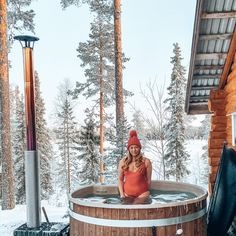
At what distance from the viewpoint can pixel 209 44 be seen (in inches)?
249

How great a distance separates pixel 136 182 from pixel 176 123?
12.5 meters

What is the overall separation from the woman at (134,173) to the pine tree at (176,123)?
12.2m

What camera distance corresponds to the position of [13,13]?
1176 cm

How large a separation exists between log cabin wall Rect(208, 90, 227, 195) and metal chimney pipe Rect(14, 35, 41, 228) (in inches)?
154

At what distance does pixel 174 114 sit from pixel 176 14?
26.8 feet

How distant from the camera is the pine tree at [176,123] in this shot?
16.9 m

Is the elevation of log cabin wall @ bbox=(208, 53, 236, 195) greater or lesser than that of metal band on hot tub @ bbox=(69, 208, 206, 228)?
greater

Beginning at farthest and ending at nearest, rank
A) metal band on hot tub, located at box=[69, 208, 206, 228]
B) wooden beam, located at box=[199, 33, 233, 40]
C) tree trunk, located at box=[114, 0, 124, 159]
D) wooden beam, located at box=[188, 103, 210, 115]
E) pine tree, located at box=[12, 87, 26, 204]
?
pine tree, located at box=[12, 87, 26, 204], tree trunk, located at box=[114, 0, 124, 159], wooden beam, located at box=[188, 103, 210, 115], wooden beam, located at box=[199, 33, 233, 40], metal band on hot tub, located at box=[69, 208, 206, 228]

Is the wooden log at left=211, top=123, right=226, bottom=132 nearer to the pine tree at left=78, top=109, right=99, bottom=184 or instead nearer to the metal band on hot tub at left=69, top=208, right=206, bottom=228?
the metal band on hot tub at left=69, top=208, right=206, bottom=228

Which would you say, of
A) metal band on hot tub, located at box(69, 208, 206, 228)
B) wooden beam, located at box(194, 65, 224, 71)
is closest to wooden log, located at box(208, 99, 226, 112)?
wooden beam, located at box(194, 65, 224, 71)

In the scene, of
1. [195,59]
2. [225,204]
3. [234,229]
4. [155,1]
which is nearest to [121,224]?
[225,204]

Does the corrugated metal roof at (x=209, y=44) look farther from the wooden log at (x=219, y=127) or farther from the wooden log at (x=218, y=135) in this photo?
the wooden log at (x=218, y=135)

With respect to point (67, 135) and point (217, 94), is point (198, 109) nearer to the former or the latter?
point (217, 94)

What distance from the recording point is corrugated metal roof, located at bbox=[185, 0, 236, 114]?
546cm
